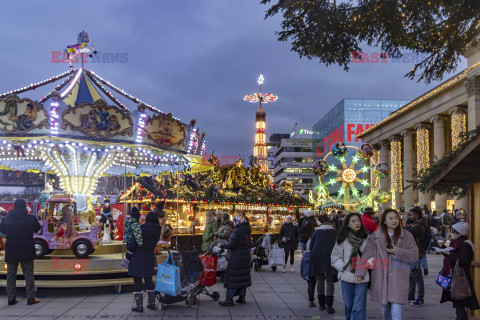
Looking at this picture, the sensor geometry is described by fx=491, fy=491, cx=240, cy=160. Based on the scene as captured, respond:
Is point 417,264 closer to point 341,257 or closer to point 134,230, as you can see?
point 341,257

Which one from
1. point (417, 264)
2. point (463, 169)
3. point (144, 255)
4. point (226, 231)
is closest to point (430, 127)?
point (417, 264)

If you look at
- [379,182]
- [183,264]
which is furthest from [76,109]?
[379,182]

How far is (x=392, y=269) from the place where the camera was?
6223mm

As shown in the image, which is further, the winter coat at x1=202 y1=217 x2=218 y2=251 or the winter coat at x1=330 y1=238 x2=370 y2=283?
the winter coat at x1=202 y1=217 x2=218 y2=251

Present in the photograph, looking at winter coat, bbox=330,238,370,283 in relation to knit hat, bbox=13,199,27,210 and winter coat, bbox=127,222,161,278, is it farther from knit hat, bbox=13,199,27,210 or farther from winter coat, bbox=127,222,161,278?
knit hat, bbox=13,199,27,210

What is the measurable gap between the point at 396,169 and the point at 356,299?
49151mm

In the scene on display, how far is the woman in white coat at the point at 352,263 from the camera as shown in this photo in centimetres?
671

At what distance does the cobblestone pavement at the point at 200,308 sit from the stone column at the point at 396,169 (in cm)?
4237

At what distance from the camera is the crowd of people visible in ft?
20.8

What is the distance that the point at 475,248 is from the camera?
23.6ft

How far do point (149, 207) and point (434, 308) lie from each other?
15.7 metres

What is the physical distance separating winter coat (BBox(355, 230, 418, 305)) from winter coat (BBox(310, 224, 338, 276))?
2.26 m

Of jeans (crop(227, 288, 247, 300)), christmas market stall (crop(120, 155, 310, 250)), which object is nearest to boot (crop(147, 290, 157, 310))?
jeans (crop(227, 288, 247, 300))

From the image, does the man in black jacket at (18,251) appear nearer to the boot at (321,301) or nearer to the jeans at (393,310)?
the boot at (321,301)
